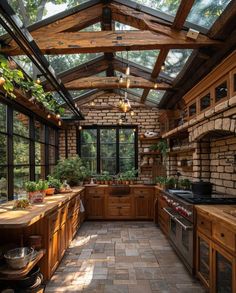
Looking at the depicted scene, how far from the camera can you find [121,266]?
342 centimetres

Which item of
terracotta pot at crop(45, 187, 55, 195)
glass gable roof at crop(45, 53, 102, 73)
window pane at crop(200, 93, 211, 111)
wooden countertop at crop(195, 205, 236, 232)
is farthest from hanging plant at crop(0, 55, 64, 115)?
window pane at crop(200, 93, 211, 111)

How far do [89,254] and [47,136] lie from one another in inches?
125

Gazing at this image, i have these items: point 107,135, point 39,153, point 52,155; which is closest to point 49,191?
point 39,153

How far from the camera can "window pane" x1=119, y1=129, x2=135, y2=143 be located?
23.2ft

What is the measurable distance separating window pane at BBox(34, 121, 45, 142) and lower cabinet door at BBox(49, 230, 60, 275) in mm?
2600

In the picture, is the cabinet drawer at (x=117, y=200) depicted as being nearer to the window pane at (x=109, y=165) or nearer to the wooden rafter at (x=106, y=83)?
the window pane at (x=109, y=165)

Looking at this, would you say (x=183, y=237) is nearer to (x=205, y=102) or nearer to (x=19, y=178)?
(x=205, y=102)

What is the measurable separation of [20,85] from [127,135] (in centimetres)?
401

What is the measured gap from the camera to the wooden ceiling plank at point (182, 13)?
2.54 metres

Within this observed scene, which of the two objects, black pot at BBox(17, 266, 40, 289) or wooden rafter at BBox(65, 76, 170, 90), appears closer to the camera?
black pot at BBox(17, 266, 40, 289)

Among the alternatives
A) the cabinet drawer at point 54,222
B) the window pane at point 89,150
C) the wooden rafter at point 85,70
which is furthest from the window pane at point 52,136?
the cabinet drawer at point 54,222

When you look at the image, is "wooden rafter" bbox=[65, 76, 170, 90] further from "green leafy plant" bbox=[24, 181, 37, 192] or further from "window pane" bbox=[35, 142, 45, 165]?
"green leafy plant" bbox=[24, 181, 37, 192]

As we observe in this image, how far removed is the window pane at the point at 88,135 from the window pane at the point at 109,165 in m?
0.68

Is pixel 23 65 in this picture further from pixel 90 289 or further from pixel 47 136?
pixel 90 289
